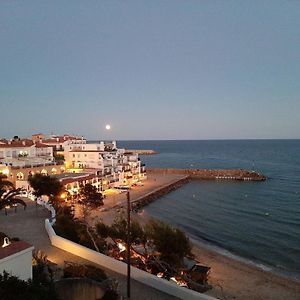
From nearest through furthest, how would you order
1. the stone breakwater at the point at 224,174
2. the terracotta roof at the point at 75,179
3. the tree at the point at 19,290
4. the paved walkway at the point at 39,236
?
1. the tree at the point at 19,290
2. the paved walkway at the point at 39,236
3. the terracotta roof at the point at 75,179
4. the stone breakwater at the point at 224,174

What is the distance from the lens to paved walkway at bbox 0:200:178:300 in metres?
13.1

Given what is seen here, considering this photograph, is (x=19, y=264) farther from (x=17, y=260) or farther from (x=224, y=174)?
(x=224, y=174)

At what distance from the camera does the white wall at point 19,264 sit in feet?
34.2

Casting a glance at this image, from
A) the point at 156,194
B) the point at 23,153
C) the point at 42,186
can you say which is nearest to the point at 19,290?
the point at 42,186

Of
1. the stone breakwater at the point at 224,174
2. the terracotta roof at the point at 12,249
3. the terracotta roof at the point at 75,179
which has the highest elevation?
the terracotta roof at the point at 12,249

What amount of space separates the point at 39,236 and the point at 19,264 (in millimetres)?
9968

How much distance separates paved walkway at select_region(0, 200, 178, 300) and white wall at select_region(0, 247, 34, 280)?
3.68 meters

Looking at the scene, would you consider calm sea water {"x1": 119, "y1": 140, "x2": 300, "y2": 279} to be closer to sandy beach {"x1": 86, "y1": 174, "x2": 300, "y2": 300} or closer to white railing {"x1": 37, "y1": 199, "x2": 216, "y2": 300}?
sandy beach {"x1": 86, "y1": 174, "x2": 300, "y2": 300}

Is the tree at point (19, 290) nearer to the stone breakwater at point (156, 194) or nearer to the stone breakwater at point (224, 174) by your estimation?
the stone breakwater at point (156, 194)

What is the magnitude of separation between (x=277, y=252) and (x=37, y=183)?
2173cm

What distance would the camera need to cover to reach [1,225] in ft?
77.8

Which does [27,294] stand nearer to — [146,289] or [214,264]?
[146,289]

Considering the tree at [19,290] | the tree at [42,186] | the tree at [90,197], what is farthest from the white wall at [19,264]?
the tree at [90,197]

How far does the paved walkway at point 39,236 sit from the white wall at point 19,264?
3679 mm
